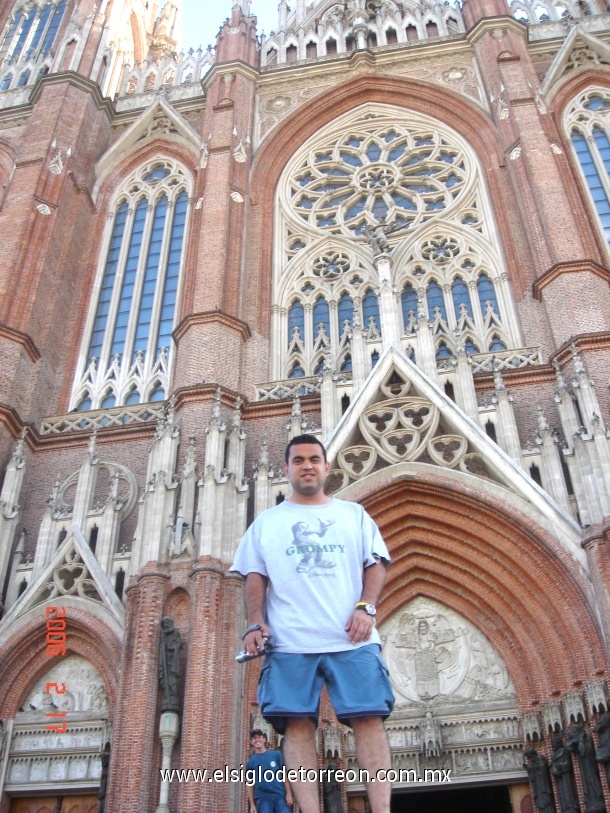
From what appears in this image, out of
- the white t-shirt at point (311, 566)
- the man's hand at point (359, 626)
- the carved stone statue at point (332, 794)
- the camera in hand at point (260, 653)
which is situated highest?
the carved stone statue at point (332, 794)

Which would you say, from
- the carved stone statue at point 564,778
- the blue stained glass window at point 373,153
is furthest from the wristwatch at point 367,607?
the blue stained glass window at point 373,153

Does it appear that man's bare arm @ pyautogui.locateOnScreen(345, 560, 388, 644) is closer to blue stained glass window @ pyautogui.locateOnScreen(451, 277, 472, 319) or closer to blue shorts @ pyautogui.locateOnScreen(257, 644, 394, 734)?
blue shorts @ pyautogui.locateOnScreen(257, 644, 394, 734)

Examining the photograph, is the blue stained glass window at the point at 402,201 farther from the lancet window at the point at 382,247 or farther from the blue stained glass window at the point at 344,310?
the blue stained glass window at the point at 344,310

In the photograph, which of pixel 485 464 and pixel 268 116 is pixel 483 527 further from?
pixel 268 116

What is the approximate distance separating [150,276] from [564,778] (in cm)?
1385

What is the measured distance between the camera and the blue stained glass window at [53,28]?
86.9ft

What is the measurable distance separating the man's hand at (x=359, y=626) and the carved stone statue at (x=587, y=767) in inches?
300

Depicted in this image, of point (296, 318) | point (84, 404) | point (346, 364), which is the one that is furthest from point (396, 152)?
point (84, 404)

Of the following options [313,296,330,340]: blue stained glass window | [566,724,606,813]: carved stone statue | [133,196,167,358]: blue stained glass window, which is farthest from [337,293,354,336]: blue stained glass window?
[566,724,606,813]: carved stone statue

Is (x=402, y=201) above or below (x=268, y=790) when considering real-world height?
above

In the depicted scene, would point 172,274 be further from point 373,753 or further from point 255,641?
point 373,753

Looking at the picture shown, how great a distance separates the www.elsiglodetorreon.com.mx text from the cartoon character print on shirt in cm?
96

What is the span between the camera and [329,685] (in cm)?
397

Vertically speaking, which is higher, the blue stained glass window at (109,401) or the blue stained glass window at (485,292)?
the blue stained glass window at (485,292)
